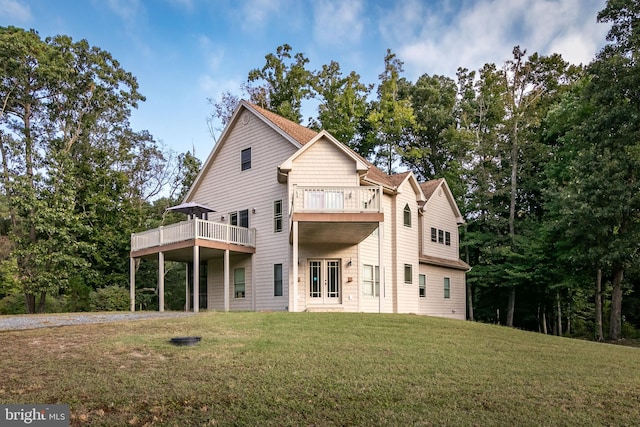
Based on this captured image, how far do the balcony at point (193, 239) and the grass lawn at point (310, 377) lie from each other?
659 cm

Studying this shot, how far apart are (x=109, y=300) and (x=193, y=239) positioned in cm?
886

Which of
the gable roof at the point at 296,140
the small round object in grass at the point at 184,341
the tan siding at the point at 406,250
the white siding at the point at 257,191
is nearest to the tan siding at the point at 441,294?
the tan siding at the point at 406,250

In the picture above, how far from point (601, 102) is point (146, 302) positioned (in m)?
26.3

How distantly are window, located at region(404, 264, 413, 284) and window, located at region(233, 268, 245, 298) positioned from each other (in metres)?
7.61

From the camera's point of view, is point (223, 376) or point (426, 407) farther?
point (223, 376)

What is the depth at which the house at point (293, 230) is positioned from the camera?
60.1 feet

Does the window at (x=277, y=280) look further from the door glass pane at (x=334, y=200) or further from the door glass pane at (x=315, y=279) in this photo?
the door glass pane at (x=334, y=200)

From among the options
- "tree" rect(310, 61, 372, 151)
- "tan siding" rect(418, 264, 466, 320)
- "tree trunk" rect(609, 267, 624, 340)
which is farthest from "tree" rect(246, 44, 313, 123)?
"tree trunk" rect(609, 267, 624, 340)

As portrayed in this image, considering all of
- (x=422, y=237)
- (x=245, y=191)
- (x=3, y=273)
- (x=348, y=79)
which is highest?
(x=348, y=79)

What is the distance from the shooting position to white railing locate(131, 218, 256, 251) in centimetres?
2007

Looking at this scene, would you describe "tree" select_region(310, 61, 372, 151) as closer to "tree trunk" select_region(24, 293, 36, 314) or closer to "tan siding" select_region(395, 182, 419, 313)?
"tan siding" select_region(395, 182, 419, 313)

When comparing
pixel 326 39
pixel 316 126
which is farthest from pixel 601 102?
pixel 316 126

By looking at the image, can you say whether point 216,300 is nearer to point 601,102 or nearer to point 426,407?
point 426,407

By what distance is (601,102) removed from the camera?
880 inches
